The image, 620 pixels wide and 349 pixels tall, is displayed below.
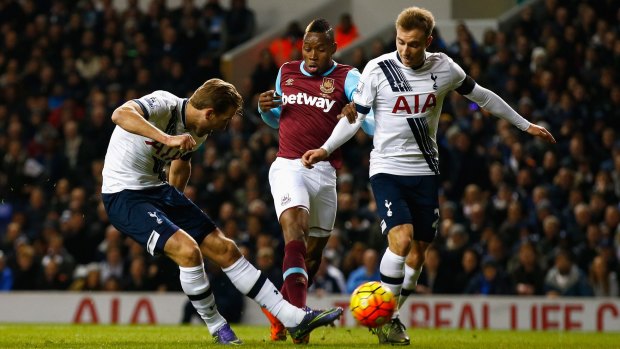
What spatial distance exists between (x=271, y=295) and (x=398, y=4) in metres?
14.7

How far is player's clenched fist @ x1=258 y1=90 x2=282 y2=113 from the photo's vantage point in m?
9.70

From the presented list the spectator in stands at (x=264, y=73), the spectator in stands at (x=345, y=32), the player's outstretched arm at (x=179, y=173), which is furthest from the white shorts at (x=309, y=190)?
the spectator in stands at (x=345, y=32)

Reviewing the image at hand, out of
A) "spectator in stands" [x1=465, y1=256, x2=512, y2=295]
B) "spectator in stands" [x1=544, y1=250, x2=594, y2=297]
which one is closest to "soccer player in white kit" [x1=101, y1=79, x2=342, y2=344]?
"spectator in stands" [x1=465, y1=256, x2=512, y2=295]

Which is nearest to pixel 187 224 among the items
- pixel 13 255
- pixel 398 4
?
pixel 13 255

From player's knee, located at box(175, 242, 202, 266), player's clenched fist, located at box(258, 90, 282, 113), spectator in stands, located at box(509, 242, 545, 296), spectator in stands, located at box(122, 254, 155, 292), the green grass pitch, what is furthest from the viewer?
spectator in stands, located at box(122, 254, 155, 292)

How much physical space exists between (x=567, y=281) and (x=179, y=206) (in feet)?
25.4

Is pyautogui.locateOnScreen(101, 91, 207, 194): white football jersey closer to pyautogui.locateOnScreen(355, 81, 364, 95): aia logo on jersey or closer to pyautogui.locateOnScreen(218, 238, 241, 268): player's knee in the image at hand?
pyautogui.locateOnScreen(218, 238, 241, 268): player's knee

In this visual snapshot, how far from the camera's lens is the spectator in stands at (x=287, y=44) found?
2088 cm

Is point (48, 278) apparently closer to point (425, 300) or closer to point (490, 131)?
point (425, 300)

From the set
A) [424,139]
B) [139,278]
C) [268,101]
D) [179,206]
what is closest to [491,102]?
[424,139]

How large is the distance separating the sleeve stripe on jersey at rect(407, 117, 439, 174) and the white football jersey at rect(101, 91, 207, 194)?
5.80ft

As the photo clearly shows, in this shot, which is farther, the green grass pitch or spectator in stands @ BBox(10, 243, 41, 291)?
spectator in stands @ BBox(10, 243, 41, 291)

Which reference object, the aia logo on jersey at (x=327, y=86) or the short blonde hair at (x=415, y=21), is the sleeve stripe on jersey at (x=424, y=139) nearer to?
the short blonde hair at (x=415, y=21)

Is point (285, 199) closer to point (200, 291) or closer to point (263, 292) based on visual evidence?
point (263, 292)
